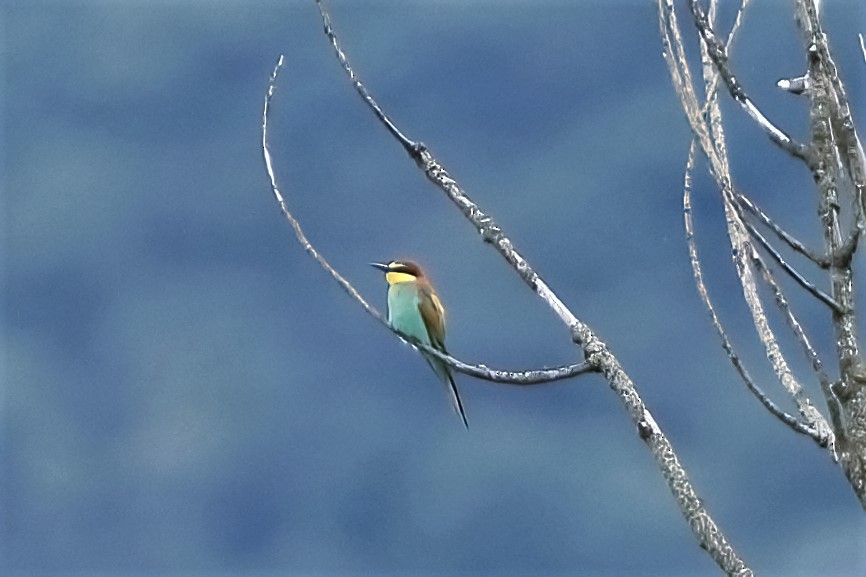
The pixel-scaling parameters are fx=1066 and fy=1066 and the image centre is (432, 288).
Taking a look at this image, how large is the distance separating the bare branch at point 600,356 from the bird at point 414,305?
1.86m

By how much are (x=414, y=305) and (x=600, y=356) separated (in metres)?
2.30

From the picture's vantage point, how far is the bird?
169 inches

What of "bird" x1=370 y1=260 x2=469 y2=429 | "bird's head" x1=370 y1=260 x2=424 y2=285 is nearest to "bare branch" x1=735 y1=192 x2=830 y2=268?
"bird" x1=370 y1=260 x2=469 y2=429

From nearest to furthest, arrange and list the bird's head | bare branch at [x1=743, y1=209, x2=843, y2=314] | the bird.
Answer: bare branch at [x1=743, y1=209, x2=843, y2=314]
the bird
the bird's head

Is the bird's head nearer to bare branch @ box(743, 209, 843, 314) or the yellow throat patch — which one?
the yellow throat patch

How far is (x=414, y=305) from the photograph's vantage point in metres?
4.40

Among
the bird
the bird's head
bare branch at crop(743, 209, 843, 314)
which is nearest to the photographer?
bare branch at crop(743, 209, 843, 314)

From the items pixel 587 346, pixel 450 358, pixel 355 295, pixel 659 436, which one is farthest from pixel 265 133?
pixel 659 436

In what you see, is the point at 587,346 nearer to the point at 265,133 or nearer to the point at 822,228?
the point at 822,228

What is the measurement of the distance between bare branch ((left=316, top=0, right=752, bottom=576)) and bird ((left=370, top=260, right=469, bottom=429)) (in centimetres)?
A: 186

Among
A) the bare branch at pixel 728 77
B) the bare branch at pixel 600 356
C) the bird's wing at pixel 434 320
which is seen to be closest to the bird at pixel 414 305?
the bird's wing at pixel 434 320

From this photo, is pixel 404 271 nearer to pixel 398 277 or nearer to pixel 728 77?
pixel 398 277

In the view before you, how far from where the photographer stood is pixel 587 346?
2.16m

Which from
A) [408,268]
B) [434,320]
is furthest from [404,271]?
[434,320]
